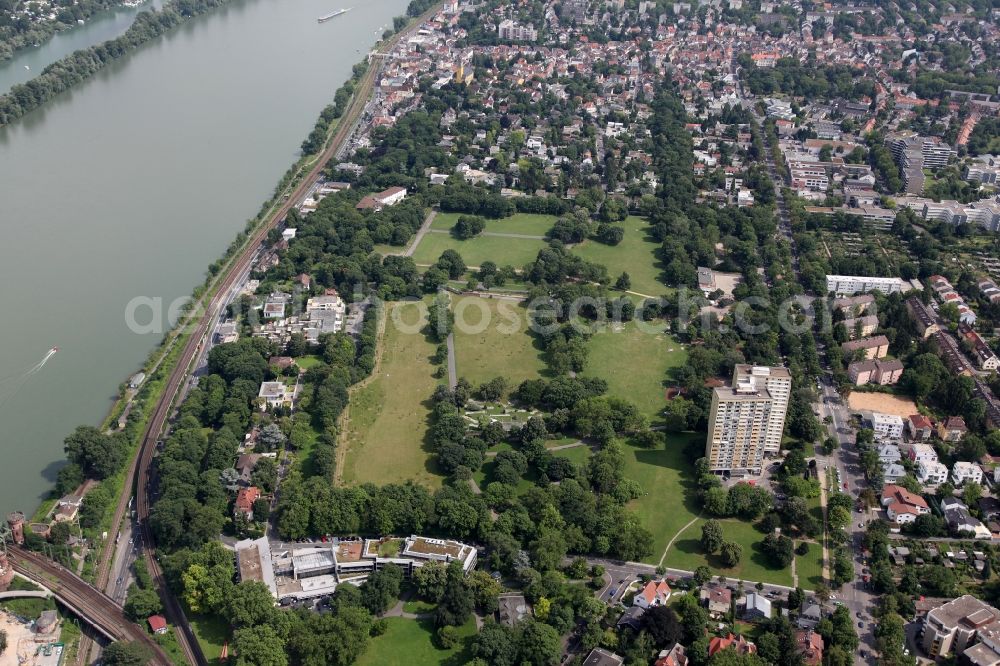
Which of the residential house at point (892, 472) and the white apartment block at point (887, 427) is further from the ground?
the residential house at point (892, 472)

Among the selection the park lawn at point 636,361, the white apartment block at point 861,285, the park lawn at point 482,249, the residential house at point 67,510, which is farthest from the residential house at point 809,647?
the park lawn at point 482,249

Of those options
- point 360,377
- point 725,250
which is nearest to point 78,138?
point 360,377

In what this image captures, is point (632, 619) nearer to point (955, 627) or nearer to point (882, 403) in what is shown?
point (955, 627)

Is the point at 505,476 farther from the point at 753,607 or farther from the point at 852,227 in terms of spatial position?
the point at 852,227

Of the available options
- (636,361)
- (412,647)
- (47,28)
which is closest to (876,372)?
(636,361)

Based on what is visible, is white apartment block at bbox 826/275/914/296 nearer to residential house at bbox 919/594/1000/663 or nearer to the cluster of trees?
residential house at bbox 919/594/1000/663

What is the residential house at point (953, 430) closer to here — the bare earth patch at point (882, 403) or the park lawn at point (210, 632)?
the bare earth patch at point (882, 403)

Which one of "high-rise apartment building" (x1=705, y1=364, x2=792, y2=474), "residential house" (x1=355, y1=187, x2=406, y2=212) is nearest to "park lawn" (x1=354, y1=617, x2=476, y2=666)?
"high-rise apartment building" (x1=705, y1=364, x2=792, y2=474)
